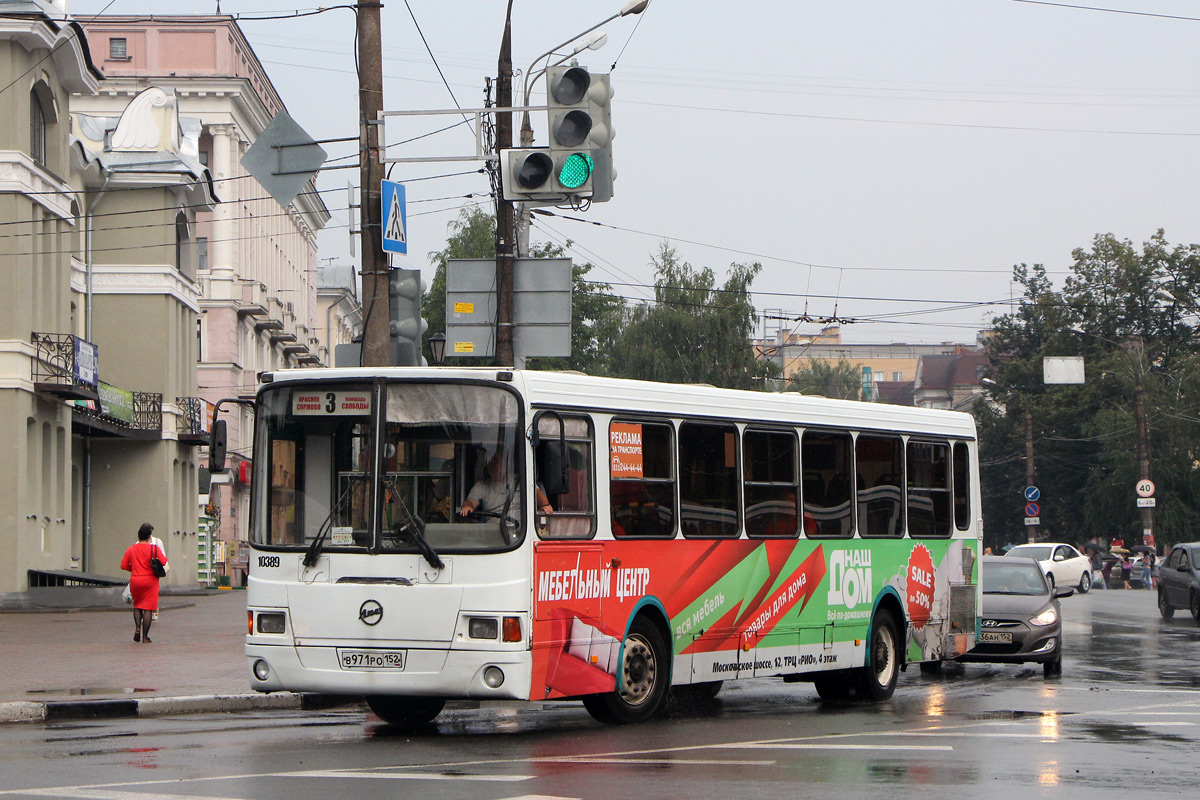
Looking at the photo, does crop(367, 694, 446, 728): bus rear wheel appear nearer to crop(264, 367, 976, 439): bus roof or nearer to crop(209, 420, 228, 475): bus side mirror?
crop(209, 420, 228, 475): bus side mirror

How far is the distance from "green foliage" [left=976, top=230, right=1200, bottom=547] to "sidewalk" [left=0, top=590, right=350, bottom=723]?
55.6 m

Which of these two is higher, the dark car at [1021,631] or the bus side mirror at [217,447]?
the bus side mirror at [217,447]

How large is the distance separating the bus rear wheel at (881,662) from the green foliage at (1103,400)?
61.4 m

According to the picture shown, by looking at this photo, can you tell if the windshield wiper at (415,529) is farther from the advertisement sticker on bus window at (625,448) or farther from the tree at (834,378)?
the tree at (834,378)

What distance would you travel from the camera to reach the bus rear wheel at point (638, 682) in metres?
12.7

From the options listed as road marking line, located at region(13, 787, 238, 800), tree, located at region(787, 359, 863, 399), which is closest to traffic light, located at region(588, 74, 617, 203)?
road marking line, located at region(13, 787, 238, 800)

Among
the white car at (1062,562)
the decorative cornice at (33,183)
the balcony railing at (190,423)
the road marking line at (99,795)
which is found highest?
the decorative cornice at (33,183)

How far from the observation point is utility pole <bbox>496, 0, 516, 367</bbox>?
1980 cm

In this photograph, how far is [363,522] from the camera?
11.9 meters

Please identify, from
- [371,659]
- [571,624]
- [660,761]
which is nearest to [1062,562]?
[571,624]

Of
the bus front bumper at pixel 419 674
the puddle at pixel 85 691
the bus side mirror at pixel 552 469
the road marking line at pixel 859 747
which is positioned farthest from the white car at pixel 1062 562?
the bus front bumper at pixel 419 674

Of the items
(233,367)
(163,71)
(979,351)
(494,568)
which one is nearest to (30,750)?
(494,568)

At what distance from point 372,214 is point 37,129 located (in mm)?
23747

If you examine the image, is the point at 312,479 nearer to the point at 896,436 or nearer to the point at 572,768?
the point at 572,768
